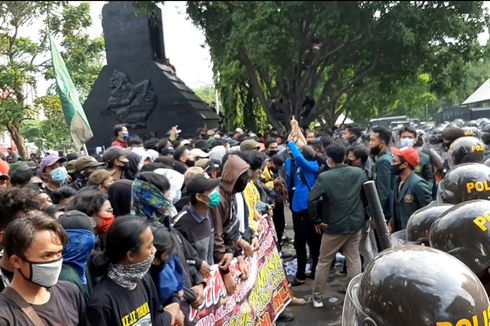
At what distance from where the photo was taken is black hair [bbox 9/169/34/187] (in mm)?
5020

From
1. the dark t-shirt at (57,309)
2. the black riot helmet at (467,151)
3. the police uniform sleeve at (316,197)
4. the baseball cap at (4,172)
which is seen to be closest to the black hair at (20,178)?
the baseball cap at (4,172)

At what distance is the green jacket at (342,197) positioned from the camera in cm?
519

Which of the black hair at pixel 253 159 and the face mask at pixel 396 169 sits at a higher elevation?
the black hair at pixel 253 159

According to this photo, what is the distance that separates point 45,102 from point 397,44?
13.4 metres

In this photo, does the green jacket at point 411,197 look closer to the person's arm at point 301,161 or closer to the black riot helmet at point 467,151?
the black riot helmet at point 467,151

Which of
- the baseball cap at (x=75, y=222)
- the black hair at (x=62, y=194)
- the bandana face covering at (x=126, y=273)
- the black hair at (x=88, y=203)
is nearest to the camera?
the bandana face covering at (x=126, y=273)

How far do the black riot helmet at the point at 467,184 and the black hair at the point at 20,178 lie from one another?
3859 mm

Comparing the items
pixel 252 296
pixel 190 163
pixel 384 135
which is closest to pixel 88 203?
pixel 252 296

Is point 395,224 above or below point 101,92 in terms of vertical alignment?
below

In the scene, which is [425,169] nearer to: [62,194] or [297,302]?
[297,302]

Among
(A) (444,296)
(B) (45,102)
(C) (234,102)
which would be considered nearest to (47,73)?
(B) (45,102)

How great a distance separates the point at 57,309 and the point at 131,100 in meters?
16.7

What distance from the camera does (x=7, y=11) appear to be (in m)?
7.16

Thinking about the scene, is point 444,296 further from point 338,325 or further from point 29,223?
point 338,325
